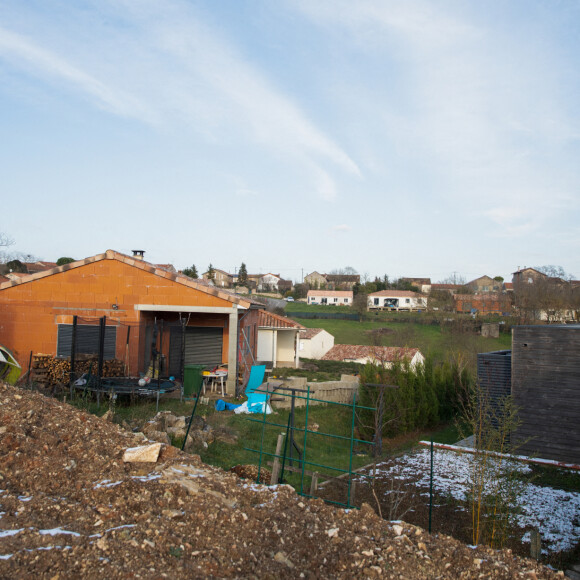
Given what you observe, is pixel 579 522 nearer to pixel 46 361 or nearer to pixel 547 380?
pixel 547 380

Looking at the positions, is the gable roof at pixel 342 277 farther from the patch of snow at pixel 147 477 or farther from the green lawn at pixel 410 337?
the patch of snow at pixel 147 477

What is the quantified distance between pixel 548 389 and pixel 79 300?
1406 centimetres

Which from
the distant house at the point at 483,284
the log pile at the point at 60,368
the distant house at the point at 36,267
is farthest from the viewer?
the distant house at the point at 483,284

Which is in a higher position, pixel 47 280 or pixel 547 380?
pixel 47 280

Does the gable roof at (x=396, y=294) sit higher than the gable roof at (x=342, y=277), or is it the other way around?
the gable roof at (x=342, y=277)

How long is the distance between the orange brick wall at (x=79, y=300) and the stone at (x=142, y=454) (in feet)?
32.0

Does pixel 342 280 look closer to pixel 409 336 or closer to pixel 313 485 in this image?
pixel 409 336

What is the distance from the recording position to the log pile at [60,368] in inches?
571

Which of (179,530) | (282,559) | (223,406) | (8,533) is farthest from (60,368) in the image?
(282,559)

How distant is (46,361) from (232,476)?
1123 centimetres

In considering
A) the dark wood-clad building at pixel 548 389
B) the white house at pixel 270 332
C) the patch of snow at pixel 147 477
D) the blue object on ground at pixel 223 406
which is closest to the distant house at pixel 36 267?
the white house at pixel 270 332

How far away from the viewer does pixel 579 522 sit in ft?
25.7

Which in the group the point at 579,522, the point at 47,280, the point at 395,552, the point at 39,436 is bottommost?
the point at 579,522

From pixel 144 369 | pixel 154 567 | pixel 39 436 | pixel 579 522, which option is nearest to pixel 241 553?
pixel 154 567
